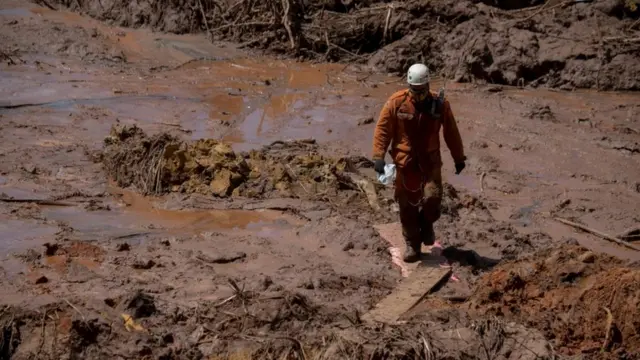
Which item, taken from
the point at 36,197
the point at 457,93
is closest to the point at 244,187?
the point at 36,197

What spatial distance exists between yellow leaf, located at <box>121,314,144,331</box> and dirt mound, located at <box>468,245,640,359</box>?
2166mm

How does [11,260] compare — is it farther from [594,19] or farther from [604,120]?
[594,19]

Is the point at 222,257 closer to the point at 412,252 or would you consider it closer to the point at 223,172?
the point at 412,252

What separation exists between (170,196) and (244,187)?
70cm

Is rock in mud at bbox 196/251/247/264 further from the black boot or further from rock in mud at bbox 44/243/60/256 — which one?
the black boot

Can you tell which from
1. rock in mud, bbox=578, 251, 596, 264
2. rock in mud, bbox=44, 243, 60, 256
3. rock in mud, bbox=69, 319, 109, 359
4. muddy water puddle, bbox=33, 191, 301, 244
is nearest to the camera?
rock in mud, bbox=69, 319, 109, 359

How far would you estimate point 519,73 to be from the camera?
13.1m

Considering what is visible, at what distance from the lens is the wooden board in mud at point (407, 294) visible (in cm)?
591

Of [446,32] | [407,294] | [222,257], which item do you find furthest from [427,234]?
[446,32]

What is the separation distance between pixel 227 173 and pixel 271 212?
716 mm

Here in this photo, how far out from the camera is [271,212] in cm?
809

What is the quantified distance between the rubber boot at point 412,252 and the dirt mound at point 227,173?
45.8 inches

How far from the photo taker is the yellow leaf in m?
5.16

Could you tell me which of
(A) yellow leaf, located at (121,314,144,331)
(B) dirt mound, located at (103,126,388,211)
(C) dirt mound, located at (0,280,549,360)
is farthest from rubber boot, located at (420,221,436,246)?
(A) yellow leaf, located at (121,314,144,331)
